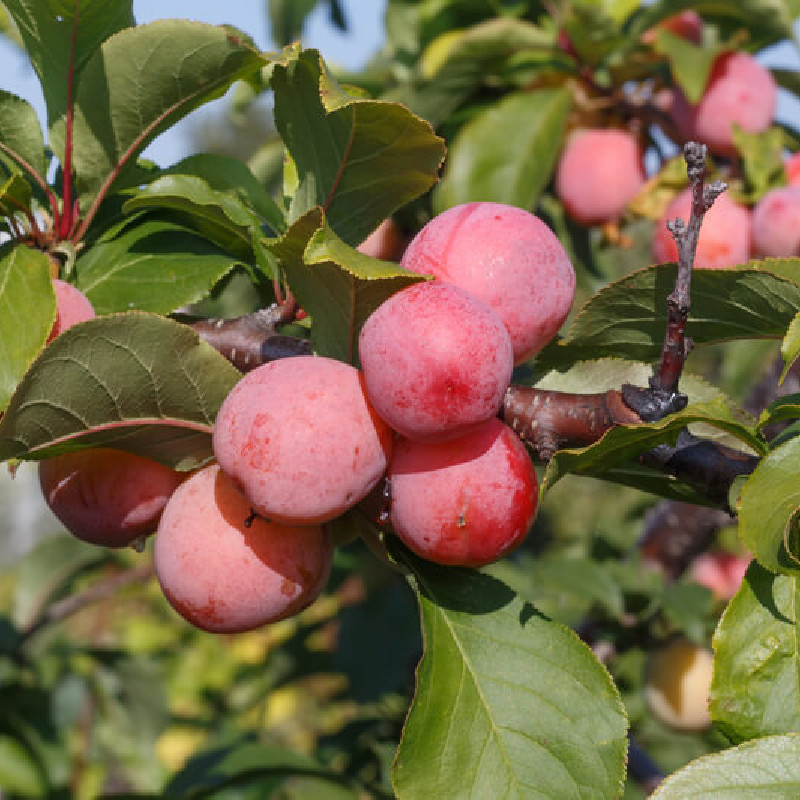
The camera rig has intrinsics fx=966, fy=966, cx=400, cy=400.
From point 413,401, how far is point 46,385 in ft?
0.86

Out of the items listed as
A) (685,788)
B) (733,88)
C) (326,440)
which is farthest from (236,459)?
(733,88)

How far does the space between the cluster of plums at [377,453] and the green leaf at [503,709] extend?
0.07 metres

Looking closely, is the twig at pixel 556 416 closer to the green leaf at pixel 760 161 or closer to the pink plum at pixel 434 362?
the pink plum at pixel 434 362

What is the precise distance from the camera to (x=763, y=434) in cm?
77

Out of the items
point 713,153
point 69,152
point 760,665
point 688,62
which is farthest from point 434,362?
point 713,153

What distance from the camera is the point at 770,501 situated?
654 millimetres

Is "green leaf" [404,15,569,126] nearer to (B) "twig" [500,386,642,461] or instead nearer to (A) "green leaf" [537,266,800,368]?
(A) "green leaf" [537,266,800,368]

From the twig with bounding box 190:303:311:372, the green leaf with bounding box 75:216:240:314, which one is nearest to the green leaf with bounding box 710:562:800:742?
the twig with bounding box 190:303:311:372

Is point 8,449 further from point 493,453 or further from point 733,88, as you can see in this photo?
point 733,88

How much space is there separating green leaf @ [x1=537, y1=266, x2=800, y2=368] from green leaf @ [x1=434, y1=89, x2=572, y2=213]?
779 millimetres

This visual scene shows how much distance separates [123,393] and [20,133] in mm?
336

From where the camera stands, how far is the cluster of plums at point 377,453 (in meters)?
0.67

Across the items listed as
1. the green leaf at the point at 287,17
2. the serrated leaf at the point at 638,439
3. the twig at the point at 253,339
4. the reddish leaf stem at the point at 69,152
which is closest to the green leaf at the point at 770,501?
the serrated leaf at the point at 638,439

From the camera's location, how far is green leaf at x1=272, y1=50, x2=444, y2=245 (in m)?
0.73
